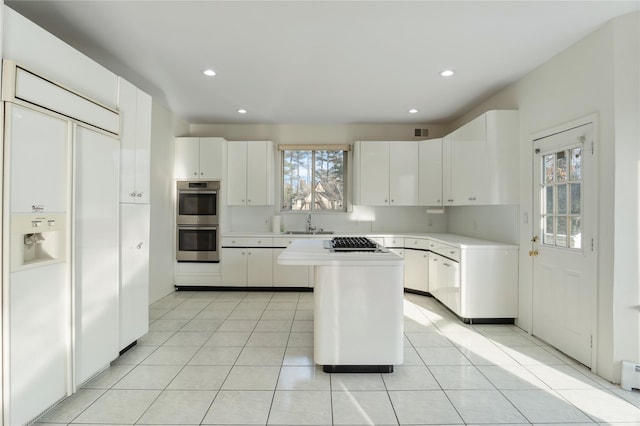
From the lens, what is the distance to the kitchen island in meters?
2.32

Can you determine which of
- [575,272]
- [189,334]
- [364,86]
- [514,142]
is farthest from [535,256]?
[189,334]

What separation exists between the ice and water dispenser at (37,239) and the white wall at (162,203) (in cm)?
216

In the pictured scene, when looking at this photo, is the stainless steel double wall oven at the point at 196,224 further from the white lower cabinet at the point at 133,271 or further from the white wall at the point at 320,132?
the white lower cabinet at the point at 133,271

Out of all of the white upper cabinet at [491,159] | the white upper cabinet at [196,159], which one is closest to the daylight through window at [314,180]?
the white upper cabinet at [196,159]

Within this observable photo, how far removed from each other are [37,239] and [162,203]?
8.31 ft

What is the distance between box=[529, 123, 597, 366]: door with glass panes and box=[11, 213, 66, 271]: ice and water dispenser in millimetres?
3614

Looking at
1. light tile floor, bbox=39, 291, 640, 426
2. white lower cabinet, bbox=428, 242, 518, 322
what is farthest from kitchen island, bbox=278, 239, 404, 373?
white lower cabinet, bbox=428, 242, 518, 322

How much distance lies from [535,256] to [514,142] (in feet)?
3.91

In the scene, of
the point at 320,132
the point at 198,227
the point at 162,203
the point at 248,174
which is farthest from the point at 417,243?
the point at 162,203

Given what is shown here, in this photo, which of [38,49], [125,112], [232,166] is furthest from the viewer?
[232,166]

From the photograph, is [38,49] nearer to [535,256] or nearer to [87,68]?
[87,68]

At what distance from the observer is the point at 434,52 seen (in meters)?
2.70

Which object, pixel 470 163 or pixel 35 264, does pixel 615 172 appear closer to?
pixel 470 163

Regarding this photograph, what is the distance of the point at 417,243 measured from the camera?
4449mm
